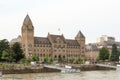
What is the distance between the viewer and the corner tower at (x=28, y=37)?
17950 centimetres

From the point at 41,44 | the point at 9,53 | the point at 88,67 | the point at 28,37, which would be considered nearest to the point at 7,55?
the point at 9,53

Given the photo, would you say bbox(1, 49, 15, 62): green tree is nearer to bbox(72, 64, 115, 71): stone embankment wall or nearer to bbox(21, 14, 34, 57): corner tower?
bbox(72, 64, 115, 71): stone embankment wall

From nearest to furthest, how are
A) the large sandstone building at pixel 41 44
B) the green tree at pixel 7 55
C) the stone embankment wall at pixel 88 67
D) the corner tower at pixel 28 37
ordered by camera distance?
the green tree at pixel 7 55
the stone embankment wall at pixel 88 67
the corner tower at pixel 28 37
the large sandstone building at pixel 41 44

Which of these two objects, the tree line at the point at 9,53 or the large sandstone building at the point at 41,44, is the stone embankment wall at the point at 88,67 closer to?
the tree line at the point at 9,53

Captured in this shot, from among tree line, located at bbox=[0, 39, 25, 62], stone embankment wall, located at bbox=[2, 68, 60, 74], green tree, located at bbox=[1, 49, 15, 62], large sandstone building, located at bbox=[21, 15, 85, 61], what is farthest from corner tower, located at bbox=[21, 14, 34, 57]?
stone embankment wall, located at bbox=[2, 68, 60, 74]

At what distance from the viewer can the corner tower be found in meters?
180

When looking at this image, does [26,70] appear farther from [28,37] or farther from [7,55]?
[28,37]

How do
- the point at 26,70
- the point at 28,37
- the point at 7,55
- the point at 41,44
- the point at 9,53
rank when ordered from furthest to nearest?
the point at 41,44 → the point at 28,37 → the point at 9,53 → the point at 7,55 → the point at 26,70

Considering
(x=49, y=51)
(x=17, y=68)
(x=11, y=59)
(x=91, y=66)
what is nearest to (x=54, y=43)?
(x=49, y=51)

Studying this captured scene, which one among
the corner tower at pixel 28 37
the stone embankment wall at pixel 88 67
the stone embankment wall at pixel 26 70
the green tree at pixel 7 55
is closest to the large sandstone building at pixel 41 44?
the corner tower at pixel 28 37

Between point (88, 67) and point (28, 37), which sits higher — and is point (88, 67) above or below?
below

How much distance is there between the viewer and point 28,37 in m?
180

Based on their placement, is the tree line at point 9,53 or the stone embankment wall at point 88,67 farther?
the stone embankment wall at point 88,67

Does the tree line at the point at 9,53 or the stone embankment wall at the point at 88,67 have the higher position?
the tree line at the point at 9,53
